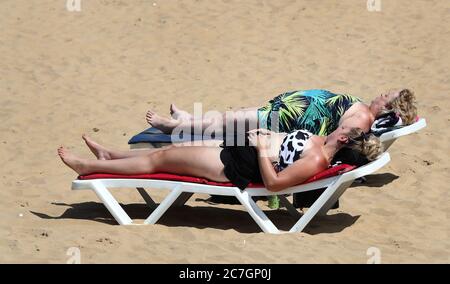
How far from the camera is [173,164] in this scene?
6.73m

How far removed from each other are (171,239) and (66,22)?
746 cm

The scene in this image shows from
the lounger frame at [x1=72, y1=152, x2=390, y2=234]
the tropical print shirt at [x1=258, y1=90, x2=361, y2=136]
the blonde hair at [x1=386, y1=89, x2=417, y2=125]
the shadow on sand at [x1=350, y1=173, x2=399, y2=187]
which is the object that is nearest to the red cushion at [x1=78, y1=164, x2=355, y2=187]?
the lounger frame at [x1=72, y1=152, x2=390, y2=234]

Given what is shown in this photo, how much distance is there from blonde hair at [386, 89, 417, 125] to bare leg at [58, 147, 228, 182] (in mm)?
2063

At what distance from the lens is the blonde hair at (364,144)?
258 inches

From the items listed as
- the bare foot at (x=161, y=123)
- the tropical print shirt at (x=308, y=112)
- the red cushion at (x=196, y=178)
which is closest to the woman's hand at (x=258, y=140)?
the red cushion at (x=196, y=178)

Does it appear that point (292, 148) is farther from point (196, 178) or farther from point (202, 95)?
point (202, 95)

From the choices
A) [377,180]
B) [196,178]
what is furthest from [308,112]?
[196,178]

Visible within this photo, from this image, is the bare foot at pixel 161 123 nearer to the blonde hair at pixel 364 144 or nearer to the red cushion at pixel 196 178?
the red cushion at pixel 196 178

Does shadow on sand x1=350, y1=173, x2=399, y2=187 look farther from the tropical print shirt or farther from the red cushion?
the red cushion

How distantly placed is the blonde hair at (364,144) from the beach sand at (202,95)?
63cm

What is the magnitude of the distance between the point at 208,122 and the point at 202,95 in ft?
9.45

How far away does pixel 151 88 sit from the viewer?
1134cm
